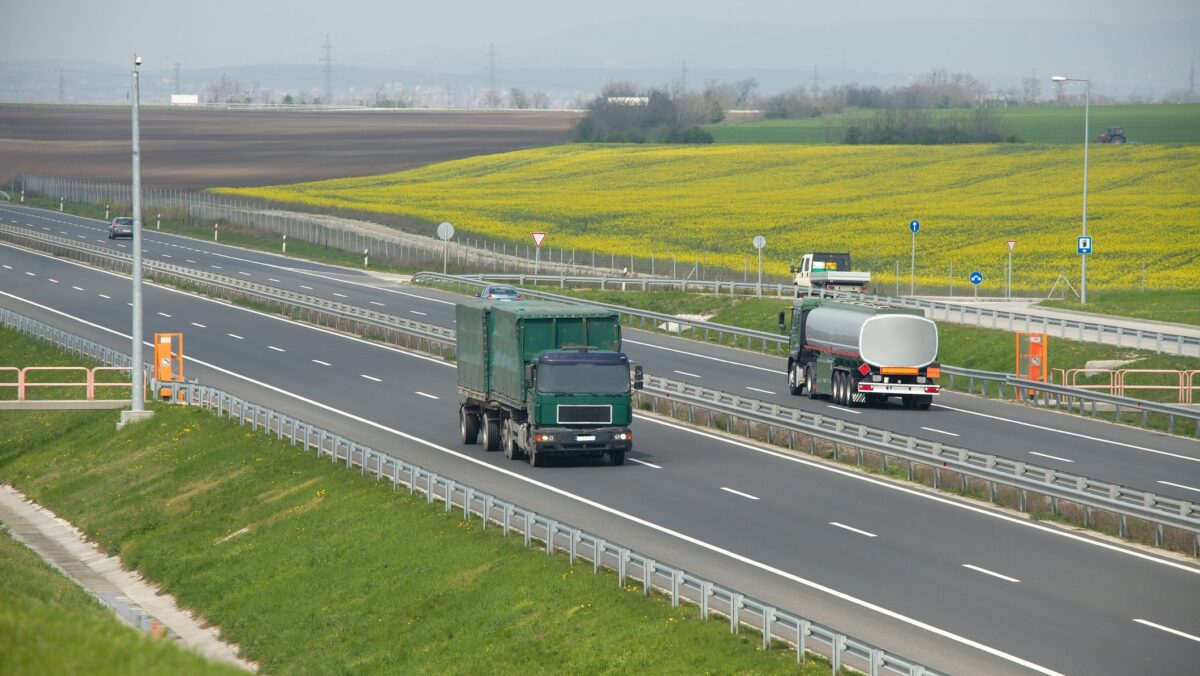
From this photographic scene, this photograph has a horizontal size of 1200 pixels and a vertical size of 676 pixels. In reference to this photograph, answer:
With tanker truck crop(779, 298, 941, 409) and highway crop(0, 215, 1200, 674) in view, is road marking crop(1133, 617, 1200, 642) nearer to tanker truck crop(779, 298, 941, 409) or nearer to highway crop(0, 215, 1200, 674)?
highway crop(0, 215, 1200, 674)

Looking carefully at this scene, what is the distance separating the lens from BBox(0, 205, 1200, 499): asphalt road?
39031mm

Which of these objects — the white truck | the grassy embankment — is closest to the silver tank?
the grassy embankment

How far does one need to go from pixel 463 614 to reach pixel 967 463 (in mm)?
12223

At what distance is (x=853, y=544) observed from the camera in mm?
29219

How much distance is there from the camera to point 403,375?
5822 cm

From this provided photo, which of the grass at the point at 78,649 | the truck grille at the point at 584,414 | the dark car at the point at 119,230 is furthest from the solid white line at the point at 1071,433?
the dark car at the point at 119,230

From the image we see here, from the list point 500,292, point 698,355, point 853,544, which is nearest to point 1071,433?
point 853,544

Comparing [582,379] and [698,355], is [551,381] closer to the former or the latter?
[582,379]

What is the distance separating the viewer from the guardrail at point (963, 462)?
1164 inches

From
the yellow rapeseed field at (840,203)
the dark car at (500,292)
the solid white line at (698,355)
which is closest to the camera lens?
the solid white line at (698,355)

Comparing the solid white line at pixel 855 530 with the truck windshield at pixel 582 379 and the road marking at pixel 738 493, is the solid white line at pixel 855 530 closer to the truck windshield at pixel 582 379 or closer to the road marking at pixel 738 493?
the road marking at pixel 738 493

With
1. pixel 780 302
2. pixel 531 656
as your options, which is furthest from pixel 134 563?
pixel 780 302

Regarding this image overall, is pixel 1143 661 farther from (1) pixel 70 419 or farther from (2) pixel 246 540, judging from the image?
(1) pixel 70 419

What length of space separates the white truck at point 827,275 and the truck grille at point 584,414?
35230 mm
